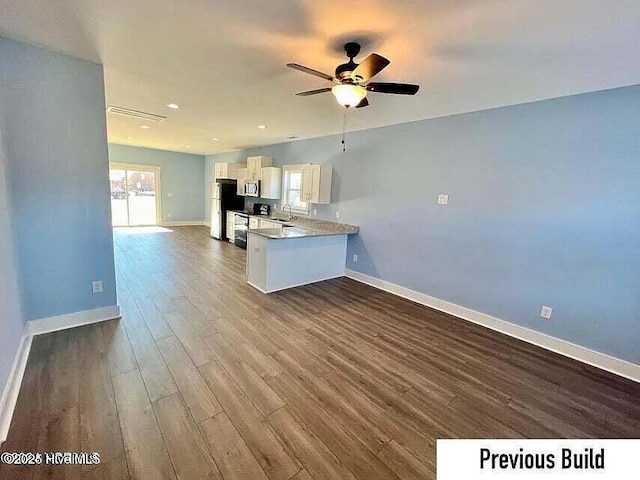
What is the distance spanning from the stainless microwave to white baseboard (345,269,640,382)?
4.06m

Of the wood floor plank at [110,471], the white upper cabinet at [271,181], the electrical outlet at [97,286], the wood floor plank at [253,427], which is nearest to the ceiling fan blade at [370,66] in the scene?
the wood floor plank at [253,427]

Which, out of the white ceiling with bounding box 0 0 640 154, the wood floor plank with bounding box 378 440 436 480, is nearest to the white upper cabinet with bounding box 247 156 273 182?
the white ceiling with bounding box 0 0 640 154

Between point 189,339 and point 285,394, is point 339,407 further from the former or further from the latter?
point 189,339

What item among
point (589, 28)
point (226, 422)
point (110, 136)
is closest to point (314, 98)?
point (589, 28)

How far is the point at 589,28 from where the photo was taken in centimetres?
172

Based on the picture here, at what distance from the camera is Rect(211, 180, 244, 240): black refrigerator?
7793mm

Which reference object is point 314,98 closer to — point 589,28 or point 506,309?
point 589,28

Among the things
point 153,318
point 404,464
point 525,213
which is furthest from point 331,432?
point 525,213

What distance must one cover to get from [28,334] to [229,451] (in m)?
2.37

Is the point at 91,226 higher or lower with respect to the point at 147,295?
higher

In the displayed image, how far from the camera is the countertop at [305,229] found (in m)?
4.23

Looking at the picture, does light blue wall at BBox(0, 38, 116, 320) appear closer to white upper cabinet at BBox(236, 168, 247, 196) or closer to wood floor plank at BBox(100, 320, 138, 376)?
wood floor plank at BBox(100, 320, 138, 376)

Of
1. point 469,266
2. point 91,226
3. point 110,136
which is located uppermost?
point 110,136

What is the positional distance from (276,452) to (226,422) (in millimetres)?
394
